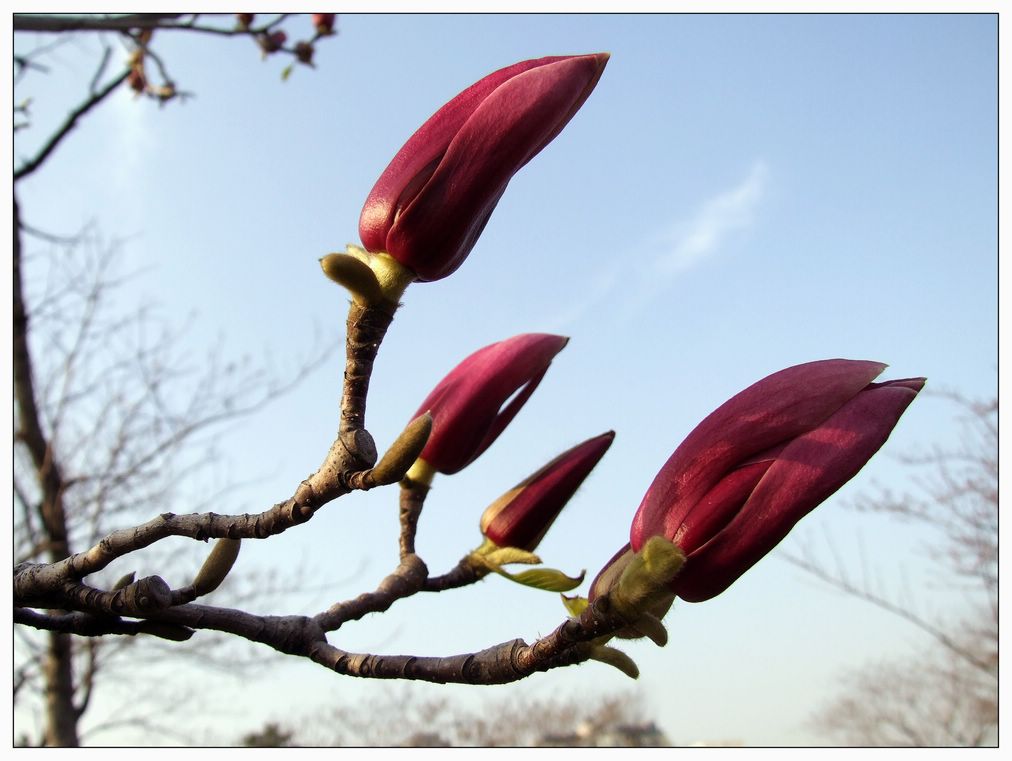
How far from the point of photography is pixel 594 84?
0.57 metres

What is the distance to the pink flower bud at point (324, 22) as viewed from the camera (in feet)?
10.0

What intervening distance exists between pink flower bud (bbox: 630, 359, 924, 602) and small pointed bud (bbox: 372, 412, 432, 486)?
0.16m

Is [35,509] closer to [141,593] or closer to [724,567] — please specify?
[141,593]

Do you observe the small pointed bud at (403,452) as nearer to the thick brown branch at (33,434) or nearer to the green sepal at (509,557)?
the green sepal at (509,557)

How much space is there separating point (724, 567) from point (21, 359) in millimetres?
4182

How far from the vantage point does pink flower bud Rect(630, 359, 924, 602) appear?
1.69ft

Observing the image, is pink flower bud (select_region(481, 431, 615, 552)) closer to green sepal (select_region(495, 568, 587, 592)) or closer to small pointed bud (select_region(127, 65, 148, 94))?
green sepal (select_region(495, 568, 587, 592))

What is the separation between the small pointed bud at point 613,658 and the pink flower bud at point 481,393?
9.6 inches

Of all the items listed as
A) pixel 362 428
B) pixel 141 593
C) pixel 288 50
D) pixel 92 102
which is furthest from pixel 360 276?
pixel 92 102

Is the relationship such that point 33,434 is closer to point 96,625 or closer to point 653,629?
point 96,625

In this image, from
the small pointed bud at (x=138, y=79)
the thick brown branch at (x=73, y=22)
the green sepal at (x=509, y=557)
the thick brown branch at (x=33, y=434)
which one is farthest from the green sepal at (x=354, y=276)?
the thick brown branch at (x=33, y=434)

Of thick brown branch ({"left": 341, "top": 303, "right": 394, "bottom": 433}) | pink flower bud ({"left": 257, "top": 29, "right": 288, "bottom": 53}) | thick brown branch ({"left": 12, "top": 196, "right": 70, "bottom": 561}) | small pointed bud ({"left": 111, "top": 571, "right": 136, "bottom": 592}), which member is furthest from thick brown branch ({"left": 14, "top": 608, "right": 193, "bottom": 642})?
thick brown branch ({"left": 12, "top": 196, "right": 70, "bottom": 561})

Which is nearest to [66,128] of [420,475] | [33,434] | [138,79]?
[138,79]

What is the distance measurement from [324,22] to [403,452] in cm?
291
